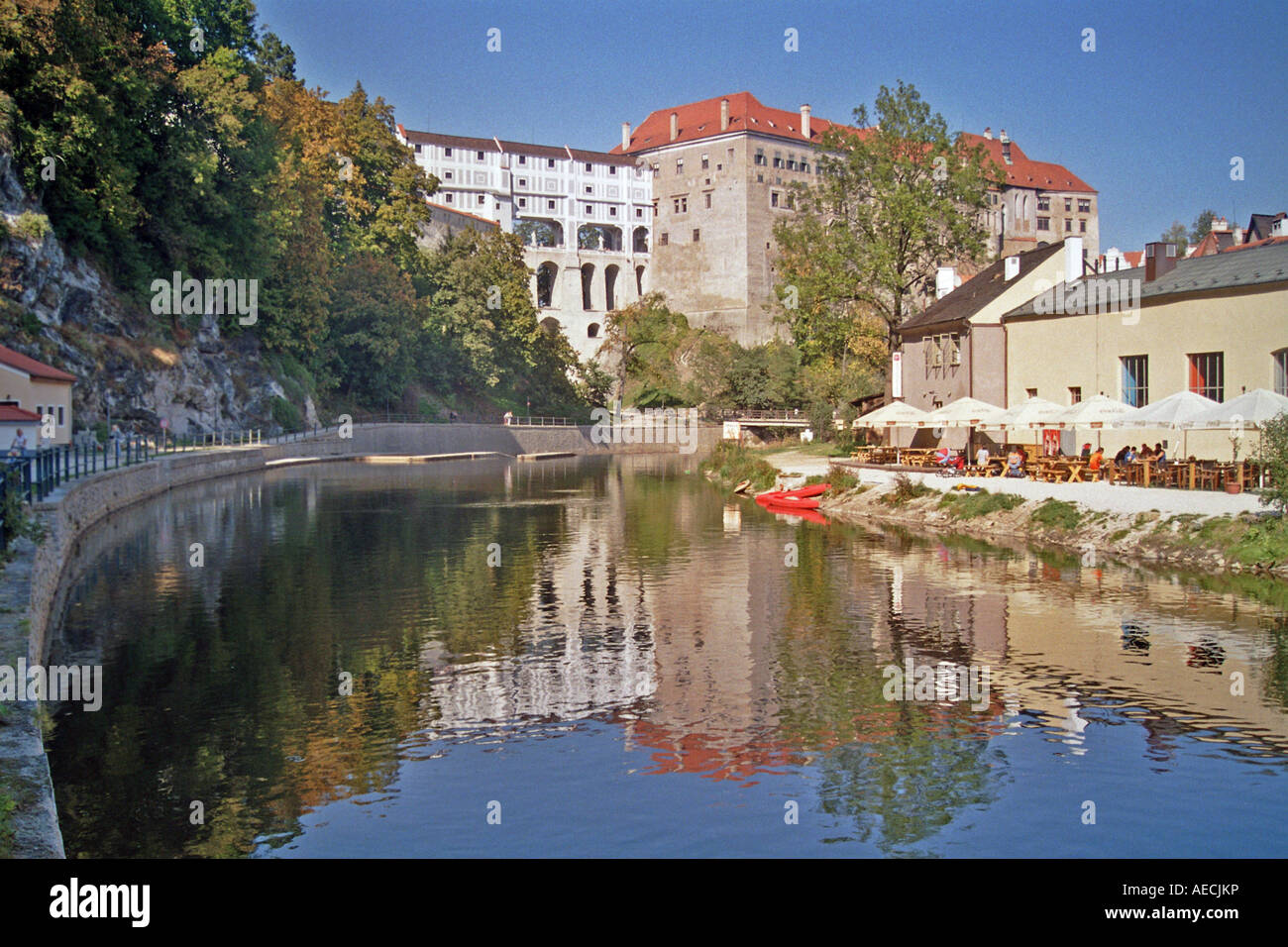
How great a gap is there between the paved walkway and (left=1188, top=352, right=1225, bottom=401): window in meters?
5.13

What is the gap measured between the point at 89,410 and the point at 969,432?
120ft

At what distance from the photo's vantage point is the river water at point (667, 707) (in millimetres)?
11805

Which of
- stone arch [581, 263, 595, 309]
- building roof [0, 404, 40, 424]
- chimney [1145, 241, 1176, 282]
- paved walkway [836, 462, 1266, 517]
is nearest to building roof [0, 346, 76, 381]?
building roof [0, 404, 40, 424]

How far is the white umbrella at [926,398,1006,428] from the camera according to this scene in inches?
1597

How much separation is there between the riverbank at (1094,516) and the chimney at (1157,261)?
8614 millimetres

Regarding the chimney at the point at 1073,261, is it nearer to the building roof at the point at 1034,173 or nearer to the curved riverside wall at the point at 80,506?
the curved riverside wall at the point at 80,506

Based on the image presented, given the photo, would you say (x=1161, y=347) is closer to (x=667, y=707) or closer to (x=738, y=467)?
(x=738, y=467)

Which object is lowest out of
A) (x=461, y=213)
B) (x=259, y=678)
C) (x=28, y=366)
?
(x=259, y=678)

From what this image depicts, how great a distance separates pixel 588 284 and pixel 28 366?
348 feet

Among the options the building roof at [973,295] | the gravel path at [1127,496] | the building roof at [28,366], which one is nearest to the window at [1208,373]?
the gravel path at [1127,496]

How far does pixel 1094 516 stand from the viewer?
31.8 metres

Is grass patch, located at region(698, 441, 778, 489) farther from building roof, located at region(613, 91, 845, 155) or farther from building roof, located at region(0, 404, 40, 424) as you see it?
building roof, located at region(613, 91, 845, 155)

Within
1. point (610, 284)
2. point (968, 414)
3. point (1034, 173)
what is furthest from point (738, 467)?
point (1034, 173)
